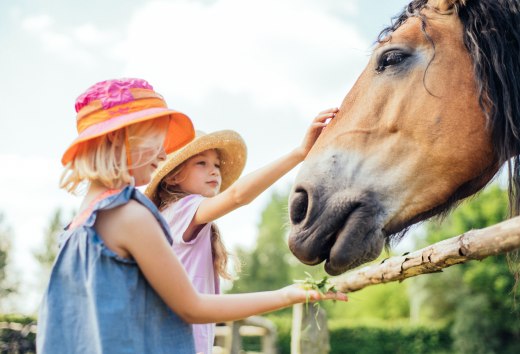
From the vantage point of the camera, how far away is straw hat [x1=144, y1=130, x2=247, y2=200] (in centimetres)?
267

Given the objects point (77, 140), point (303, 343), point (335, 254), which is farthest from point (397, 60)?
point (303, 343)

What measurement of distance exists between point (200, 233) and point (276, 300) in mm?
845

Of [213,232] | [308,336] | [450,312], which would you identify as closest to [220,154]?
[213,232]

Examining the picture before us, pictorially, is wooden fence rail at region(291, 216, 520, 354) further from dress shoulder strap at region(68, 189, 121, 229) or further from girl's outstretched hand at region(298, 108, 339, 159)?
dress shoulder strap at region(68, 189, 121, 229)

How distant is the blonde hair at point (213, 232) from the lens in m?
2.47

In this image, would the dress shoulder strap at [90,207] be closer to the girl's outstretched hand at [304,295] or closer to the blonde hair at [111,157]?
the blonde hair at [111,157]

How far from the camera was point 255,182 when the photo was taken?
2.41m

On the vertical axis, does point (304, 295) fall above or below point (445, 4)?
below

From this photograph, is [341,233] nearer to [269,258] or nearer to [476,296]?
[476,296]

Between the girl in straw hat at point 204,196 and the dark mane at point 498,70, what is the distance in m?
0.67

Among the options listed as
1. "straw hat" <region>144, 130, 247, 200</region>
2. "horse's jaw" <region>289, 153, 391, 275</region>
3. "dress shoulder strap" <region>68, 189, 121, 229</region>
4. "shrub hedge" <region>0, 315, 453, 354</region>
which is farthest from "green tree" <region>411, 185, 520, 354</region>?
"dress shoulder strap" <region>68, 189, 121, 229</region>

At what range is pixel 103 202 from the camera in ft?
4.92

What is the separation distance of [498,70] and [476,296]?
73.6 feet

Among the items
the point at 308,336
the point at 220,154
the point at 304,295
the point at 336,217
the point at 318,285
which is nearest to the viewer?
the point at 304,295
